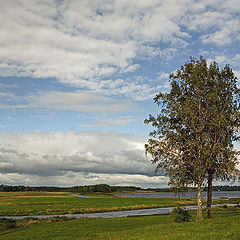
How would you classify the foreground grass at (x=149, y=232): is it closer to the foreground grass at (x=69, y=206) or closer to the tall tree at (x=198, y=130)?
the tall tree at (x=198, y=130)

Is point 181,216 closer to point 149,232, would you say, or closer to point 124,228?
point 124,228

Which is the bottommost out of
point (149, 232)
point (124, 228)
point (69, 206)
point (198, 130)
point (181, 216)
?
point (69, 206)

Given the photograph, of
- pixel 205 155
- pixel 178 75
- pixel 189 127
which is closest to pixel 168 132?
pixel 189 127

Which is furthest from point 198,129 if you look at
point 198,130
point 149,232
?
point 149,232

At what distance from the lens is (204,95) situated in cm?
3478

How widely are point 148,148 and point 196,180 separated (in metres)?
7.20

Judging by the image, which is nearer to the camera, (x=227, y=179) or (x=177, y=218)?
(x=227, y=179)

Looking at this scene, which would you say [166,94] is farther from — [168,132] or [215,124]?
[215,124]

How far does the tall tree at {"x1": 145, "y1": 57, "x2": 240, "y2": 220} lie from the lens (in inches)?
1312

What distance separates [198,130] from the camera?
32562 millimetres

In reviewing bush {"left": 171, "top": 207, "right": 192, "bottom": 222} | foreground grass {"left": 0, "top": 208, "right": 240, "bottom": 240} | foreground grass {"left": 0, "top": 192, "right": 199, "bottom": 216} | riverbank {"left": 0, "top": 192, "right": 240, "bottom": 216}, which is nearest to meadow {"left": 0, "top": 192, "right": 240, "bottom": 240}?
foreground grass {"left": 0, "top": 208, "right": 240, "bottom": 240}

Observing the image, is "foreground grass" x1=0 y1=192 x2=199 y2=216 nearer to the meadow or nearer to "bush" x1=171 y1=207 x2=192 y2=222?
the meadow

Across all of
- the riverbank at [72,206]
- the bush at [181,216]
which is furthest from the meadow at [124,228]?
the riverbank at [72,206]

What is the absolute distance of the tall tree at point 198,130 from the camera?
33.3m
